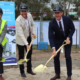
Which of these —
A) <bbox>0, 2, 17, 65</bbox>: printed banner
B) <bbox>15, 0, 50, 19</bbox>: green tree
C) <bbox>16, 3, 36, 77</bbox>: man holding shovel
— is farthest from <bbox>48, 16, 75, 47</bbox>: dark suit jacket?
<bbox>15, 0, 50, 19</bbox>: green tree

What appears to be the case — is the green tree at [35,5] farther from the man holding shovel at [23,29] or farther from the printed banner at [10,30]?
the man holding shovel at [23,29]

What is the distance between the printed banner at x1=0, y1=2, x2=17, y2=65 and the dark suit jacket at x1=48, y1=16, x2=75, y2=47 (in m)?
1.82

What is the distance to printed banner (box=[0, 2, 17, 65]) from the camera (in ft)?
16.7

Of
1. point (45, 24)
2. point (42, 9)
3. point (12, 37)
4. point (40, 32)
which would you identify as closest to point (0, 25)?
point (12, 37)

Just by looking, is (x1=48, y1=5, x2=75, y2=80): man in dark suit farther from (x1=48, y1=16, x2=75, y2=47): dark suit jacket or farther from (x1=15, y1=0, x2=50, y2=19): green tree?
(x1=15, y1=0, x2=50, y2=19): green tree

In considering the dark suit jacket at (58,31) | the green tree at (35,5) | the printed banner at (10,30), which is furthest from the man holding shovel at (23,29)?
the green tree at (35,5)

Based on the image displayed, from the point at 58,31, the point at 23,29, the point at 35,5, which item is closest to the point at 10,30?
the point at 23,29

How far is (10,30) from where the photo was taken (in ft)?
17.0

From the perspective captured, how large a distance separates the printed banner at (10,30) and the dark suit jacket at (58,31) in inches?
71.7

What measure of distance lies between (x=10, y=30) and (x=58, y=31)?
6.68 ft

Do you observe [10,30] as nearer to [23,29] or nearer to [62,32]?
[23,29]

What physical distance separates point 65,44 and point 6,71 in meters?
2.08

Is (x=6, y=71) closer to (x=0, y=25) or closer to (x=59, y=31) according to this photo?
(x=0, y=25)

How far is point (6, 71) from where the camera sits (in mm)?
4707
